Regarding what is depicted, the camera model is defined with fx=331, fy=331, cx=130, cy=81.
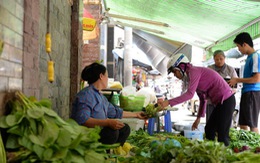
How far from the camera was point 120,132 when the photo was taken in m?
3.99

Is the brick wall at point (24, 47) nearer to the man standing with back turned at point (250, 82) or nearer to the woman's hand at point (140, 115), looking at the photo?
the woman's hand at point (140, 115)

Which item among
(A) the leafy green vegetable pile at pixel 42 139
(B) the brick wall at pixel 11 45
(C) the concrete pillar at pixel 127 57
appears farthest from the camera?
(C) the concrete pillar at pixel 127 57

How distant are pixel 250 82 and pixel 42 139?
166 inches

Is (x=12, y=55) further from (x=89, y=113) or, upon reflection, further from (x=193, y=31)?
(x=193, y=31)

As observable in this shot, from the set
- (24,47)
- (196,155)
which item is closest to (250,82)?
(196,155)

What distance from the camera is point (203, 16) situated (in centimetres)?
805

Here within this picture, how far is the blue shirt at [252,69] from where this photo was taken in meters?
5.46

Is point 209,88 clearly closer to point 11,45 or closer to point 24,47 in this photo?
point 24,47

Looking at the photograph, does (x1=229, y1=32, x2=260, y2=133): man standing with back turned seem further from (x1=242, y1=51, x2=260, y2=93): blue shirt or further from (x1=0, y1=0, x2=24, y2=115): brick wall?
(x1=0, y1=0, x2=24, y2=115): brick wall

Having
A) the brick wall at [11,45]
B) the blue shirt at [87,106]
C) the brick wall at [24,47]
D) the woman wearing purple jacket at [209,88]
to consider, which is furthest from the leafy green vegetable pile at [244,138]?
the brick wall at [11,45]

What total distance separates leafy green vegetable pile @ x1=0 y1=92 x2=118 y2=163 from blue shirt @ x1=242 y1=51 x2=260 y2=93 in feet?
12.6


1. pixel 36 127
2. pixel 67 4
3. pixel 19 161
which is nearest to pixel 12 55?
pixel 36 127

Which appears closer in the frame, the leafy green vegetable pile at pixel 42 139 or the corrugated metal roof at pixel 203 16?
the leafy green vegetable pile at pixel 42 139

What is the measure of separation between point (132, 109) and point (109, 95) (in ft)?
2.59
